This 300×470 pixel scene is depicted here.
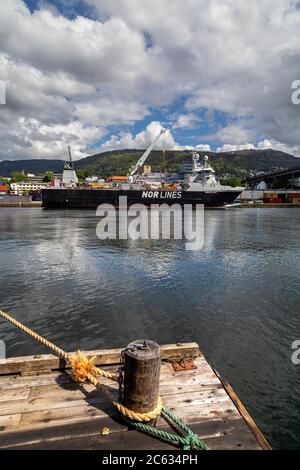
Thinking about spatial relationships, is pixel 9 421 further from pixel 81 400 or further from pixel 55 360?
pixel 55 360

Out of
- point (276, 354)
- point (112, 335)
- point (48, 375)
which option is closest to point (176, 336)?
point (112, 335)

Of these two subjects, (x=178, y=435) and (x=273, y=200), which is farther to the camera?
(x=273, y=200)

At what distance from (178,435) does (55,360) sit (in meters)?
2.27

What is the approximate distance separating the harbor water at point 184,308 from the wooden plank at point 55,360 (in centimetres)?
174

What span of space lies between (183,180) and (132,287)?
251 feet

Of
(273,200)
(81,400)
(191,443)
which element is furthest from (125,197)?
(191,443)

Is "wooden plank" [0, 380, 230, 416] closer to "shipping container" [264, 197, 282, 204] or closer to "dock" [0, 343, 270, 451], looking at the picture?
"dock" [0, 343, 270, 451]

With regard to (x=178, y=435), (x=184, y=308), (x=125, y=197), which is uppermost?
(x=125, y=197)

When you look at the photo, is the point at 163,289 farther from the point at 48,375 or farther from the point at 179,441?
the point at 179,441

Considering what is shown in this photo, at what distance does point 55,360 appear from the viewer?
4453 millimetres

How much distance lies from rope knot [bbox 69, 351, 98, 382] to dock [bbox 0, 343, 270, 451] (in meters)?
0.12

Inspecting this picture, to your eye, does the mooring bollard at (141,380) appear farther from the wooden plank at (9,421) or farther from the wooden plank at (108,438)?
the wooden plank at (9,421)

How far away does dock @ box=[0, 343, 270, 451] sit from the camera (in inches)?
125

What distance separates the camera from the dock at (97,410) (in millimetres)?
3168
